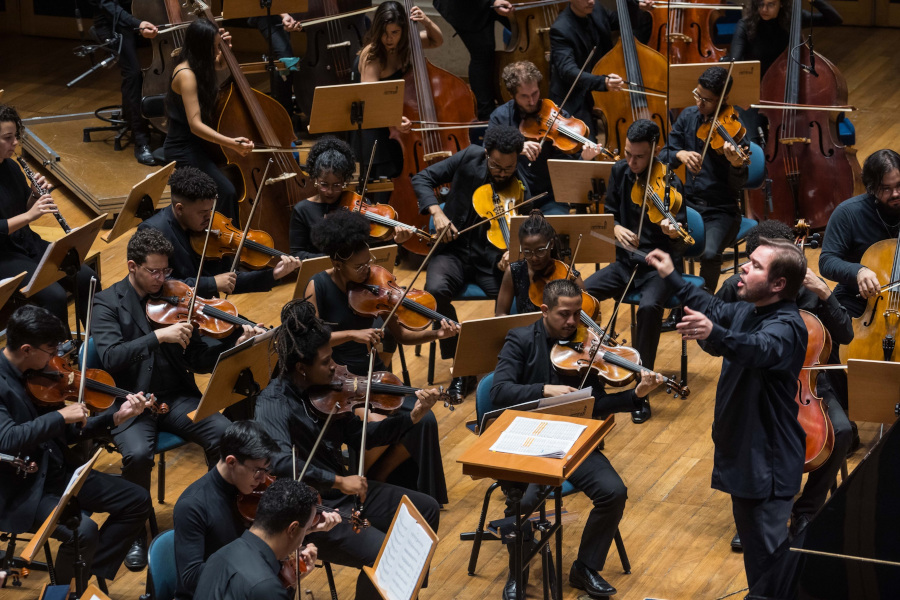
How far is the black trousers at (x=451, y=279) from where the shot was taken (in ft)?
17.6

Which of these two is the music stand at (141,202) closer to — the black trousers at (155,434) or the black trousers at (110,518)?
the black trousers at (155,434)

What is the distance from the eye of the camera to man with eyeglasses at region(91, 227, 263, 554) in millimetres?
4438

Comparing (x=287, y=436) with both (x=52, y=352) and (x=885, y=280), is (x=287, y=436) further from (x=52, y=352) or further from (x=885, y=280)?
(x=885, y=280)

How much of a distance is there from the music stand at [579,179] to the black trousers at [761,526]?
2.00 m

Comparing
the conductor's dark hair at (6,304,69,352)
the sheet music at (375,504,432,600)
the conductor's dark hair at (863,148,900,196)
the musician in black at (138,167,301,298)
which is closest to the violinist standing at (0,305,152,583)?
the conductor's dark hair at (6,304,69,352)

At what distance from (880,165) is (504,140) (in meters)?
1.63

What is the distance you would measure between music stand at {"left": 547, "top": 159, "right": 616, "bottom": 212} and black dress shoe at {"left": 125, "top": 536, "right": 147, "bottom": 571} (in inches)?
96.4

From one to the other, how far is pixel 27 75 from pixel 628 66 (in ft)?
16.9

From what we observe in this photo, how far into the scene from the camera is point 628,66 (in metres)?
6.54

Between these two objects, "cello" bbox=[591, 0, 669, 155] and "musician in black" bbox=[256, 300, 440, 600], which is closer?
"musician in black" bbox=[256, 300, 440, 600]

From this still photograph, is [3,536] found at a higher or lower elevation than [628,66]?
lower

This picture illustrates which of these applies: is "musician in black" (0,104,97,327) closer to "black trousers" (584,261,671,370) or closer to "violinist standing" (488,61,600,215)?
"violinist standing" (488,61,600,215)

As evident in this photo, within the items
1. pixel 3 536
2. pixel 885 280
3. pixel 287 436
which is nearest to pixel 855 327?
pixel 885 280

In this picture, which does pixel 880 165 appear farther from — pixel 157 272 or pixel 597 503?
Result: pixel 157 272
